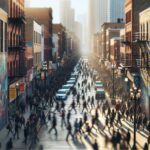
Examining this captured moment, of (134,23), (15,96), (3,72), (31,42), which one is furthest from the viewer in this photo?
(31,42)

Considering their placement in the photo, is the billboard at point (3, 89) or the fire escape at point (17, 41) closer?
the billboard at point (3, 89)

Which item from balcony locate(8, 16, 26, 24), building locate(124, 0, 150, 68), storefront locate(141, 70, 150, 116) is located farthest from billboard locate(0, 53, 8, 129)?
building locate(124, 0, 150, 68)

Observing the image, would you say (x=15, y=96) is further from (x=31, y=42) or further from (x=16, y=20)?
(x=31, y=42)

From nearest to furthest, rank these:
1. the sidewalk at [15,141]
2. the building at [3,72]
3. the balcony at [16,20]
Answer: the sidewalk at [15,141], the building at [3,72], the balcony at [16,20]

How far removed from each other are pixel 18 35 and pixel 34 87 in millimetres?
21159

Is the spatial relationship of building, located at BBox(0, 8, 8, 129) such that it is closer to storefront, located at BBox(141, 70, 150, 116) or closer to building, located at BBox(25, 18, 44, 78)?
storefront, located at BBox(141, 70, 150, 116)

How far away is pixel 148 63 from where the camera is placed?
47.0 m

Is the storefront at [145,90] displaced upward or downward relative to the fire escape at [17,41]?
downward

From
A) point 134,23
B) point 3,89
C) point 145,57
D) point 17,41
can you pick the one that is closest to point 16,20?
point 17,41

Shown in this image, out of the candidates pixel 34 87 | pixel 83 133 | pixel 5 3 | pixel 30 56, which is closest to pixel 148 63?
pixel 83 133

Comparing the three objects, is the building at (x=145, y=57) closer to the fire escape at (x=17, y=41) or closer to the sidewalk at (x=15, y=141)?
the fire escape at (x=17, y=41)

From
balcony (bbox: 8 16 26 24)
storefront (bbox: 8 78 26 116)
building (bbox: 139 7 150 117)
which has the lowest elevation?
storefront (bbox: 8 78 26 116)

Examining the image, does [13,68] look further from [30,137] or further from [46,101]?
[30,137]

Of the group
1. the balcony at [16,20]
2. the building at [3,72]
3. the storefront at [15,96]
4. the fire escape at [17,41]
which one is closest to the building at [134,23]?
the fire escape at [17,41]
